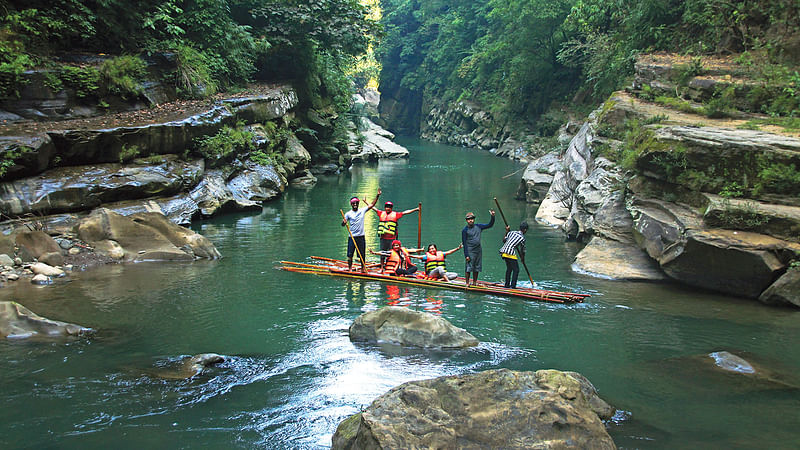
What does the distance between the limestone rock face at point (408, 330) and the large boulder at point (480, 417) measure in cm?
322

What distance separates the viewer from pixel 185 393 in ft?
24.1

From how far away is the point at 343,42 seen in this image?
29.1m

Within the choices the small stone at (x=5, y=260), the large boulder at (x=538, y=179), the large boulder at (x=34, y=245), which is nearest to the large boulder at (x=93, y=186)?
the large boulder at (x=34, y=245)

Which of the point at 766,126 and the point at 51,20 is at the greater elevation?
the point at 51,20

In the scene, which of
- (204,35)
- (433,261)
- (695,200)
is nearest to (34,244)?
(433,261)

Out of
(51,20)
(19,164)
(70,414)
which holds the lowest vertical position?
(70,414)

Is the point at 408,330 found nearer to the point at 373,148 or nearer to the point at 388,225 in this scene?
the point at 388,225

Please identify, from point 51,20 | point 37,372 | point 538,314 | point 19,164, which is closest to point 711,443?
point 538,314

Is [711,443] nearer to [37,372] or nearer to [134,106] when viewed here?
[37,372]

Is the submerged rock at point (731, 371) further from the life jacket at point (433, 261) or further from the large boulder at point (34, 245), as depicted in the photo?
the large boulder at point (34, 245)

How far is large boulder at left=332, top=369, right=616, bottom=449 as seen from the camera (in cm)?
502

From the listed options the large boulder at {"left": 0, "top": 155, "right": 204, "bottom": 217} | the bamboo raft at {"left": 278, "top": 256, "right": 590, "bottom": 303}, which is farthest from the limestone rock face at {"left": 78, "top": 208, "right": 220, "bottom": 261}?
the bamboo raft at {"left": 278, "top": 256, "right": 590, "bottom": 303}

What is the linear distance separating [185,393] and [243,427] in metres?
1.16

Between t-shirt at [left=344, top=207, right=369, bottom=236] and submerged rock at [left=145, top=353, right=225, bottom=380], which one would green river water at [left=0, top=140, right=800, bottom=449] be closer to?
submerged rock at [left=145, top=353, right=225, bottom=380]
